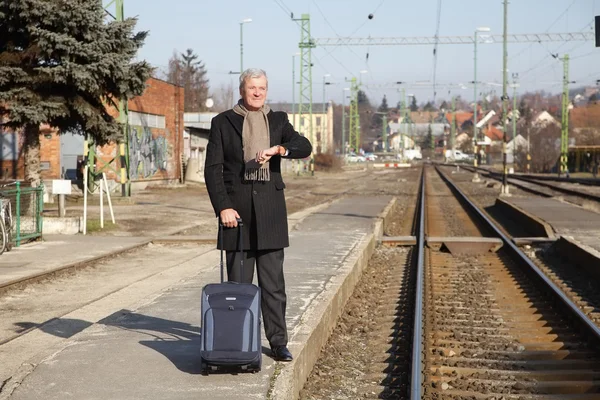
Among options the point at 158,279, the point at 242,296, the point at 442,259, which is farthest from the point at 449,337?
the point at 442,259

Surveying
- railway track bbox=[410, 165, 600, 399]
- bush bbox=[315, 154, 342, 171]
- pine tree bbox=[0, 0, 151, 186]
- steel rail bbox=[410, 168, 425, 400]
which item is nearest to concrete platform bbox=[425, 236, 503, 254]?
railway track bbox=[410, 165, 600, 399]

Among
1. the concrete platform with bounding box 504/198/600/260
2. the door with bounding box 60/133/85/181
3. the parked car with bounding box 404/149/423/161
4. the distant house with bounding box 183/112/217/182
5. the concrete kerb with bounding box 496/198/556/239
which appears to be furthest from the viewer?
the parked car with bounding box 404/149/423/161

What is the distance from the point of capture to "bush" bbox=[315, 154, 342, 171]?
9112cm

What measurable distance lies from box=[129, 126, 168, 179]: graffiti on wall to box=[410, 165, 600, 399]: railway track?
25568 millimetres

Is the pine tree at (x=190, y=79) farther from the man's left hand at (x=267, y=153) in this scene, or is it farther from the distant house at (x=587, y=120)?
the man's left hand at (x=267, y=153)

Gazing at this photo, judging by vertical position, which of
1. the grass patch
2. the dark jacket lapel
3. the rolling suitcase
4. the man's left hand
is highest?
the dark jacket lapel

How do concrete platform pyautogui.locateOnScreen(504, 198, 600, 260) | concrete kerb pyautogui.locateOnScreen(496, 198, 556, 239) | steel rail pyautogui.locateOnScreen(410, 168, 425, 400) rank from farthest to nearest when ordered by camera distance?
concrete kerb pyautogui.locateOnScreen(496, 198, 556, 239) < concrete platform pyautogui.locateOnScreen(504, 198, 600, 260) < steel rail pyautogui.locateOnScreen(410, 168, 425, 400)

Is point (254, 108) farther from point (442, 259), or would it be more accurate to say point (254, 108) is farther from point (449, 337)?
point (442, 259)

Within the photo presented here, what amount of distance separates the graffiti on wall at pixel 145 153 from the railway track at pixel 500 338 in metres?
25.6

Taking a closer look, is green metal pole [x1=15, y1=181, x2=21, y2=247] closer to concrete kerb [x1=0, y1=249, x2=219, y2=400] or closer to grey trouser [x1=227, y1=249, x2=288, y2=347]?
concrete kerb [x1=0, y1=249, x2=219, y2=400]

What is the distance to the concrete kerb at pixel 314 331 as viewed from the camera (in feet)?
20.8

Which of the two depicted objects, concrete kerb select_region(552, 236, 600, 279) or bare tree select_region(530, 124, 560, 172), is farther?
bare tree select_region(530, 124, 560, 172)

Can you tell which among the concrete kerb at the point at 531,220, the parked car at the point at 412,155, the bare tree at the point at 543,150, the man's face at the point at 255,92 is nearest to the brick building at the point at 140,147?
the concrete kerb at the point at 531,220

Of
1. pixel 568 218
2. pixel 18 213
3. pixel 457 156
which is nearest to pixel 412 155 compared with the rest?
pixel 457 156
